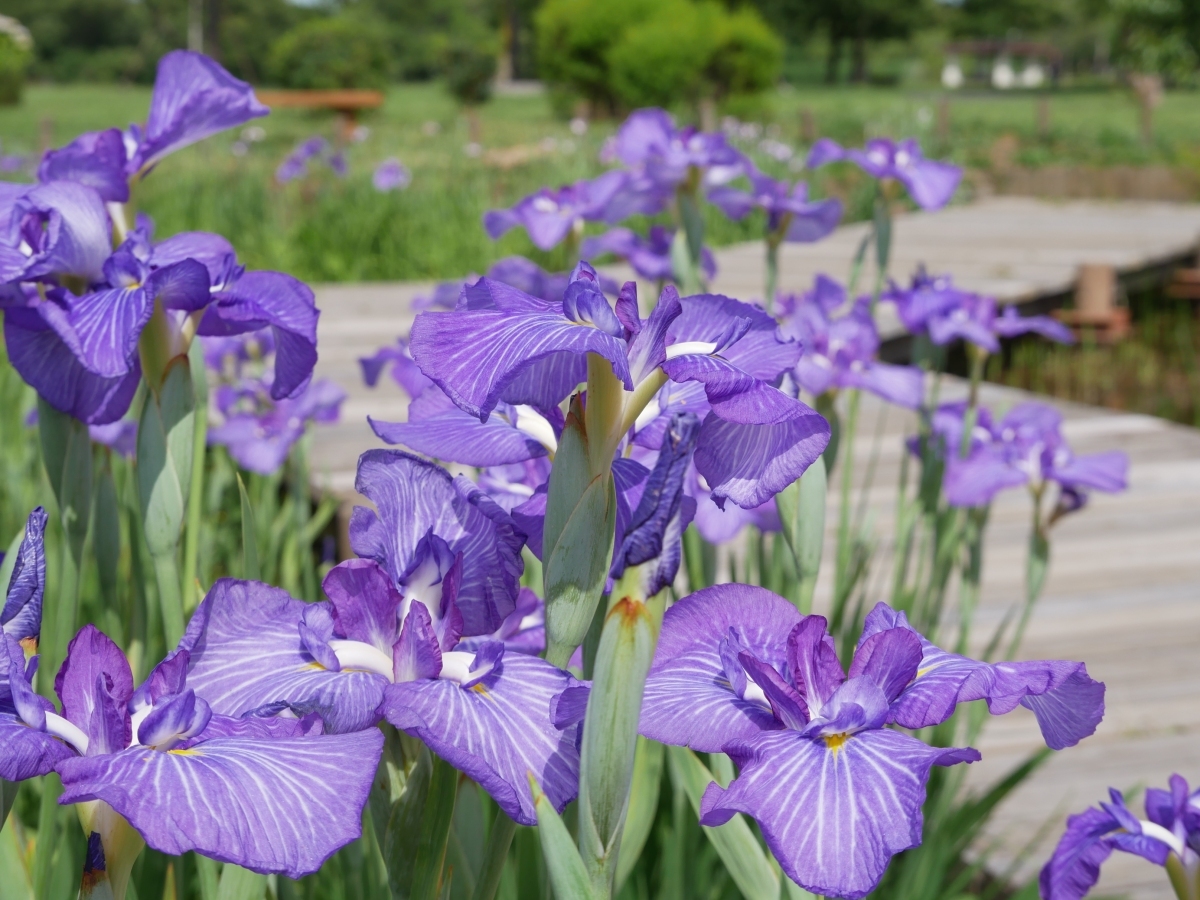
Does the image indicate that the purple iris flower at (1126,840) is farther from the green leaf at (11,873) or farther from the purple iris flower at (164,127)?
the purple iris flower at (164,127)

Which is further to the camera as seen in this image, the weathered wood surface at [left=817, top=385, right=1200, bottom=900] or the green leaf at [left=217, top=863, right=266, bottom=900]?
the weathered wood surface at [left=817, top=385, right=1200, bottom=900]

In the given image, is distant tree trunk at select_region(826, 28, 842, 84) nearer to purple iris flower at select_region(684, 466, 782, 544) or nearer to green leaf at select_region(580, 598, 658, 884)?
purple iris flower at select_region(684, 466, 782, 544)

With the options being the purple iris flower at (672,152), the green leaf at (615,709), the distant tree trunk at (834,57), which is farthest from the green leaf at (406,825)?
the distant tree trunk at (834,57)

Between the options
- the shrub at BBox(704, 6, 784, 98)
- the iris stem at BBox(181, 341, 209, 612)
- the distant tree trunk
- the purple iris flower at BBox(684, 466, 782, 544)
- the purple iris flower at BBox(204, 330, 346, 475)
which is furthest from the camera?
the distant tree trunk

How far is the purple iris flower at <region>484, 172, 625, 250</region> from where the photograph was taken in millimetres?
2164

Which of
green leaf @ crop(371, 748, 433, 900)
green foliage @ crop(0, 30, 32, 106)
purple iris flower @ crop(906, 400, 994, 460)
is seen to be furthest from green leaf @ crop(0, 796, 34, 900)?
green foliage @ crop(0, 30, 32, 106)

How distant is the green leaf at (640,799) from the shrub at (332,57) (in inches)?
1017

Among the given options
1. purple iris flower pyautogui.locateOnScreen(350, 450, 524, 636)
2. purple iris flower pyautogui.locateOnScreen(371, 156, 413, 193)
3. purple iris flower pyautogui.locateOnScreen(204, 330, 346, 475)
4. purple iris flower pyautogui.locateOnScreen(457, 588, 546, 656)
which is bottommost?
purple iris flower pyautogui.locateOnScreen(371, 156, 413, 193)

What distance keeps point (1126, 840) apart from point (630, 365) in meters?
0.49

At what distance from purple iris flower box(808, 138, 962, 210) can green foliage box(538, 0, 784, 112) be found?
15.3 m

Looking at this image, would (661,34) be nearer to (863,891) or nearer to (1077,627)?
(1077,627)

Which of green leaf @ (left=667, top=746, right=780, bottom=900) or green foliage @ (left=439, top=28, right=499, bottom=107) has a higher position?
green leaf @ (left=667, top=746, right=780, bottom=900)

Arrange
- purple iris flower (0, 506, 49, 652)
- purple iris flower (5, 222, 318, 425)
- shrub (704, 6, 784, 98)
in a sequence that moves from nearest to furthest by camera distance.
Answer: purple iris flower (0, 506, 49, 652) < purple iris flower (5, 222, 318, 425) < shrub (704, 6, 784, 98)

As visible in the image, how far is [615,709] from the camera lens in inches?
20.0
